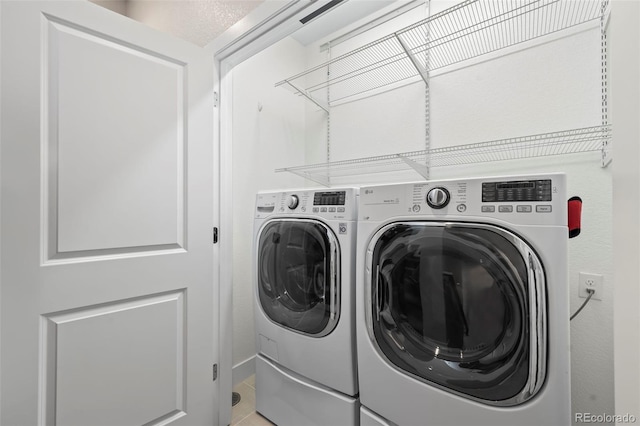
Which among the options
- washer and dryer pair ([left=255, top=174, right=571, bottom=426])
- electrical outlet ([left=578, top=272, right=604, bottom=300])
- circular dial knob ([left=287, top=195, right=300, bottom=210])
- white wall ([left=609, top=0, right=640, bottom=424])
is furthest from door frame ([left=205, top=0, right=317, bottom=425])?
electrical outlet ([left=578, top=272, right=604, bottom=300])

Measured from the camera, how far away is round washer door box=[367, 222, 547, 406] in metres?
0.83

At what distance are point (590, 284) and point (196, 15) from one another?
255 cm

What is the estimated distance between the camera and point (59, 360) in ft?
3.29

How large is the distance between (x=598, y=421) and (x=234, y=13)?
2.68m

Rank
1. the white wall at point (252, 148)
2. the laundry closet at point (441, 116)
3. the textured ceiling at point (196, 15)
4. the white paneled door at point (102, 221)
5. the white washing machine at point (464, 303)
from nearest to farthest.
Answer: the white washing machine at point (464, 303) < the white paneled door at point (102, 221) < the laundry closet at point (441, 116) < the textured ceiling at point (196, 15) < the white wall at point (252, 148)

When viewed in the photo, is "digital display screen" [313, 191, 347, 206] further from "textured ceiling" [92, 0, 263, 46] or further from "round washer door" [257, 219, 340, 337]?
"textured ceiling" [92, 0, 263, 46]

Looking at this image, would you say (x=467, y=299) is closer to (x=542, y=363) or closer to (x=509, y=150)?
(x=542, y=363)

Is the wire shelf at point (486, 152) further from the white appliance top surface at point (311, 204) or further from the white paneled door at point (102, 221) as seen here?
the white paneled door at point (102, 221)

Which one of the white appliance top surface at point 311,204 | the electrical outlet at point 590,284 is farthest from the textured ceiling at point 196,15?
the electrical outlet at point 590,284

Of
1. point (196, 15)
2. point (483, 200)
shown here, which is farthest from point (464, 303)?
point (196, 15)

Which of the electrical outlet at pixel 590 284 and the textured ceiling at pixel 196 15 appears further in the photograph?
the textured ceiling at pixel 196 15

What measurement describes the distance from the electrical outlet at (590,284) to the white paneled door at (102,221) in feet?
6.06

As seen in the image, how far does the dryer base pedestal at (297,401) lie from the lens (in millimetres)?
1227

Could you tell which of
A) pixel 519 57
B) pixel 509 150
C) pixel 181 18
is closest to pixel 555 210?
pixel 509 150
